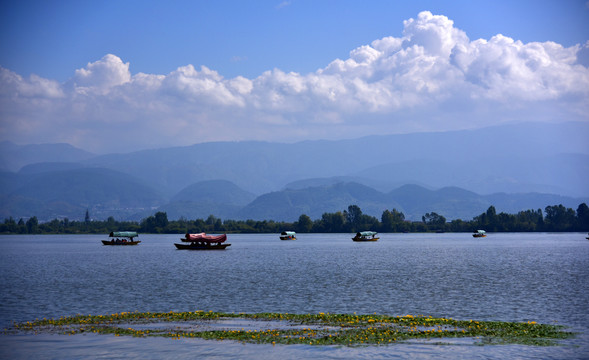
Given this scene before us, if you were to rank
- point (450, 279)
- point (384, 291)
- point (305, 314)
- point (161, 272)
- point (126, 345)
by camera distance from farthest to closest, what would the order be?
point (161, 272) → point (450, 279) → point (384, 291) → point (305, 314) → point (126, 345)

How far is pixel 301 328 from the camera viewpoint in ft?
163

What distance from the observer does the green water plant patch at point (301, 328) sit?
45125mm

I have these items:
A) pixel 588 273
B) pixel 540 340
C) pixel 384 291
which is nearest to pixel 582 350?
pixel 540 340

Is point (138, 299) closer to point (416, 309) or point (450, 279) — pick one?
point (416, 309)

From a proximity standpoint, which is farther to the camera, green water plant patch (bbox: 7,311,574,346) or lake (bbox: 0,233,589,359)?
green water plant patch (bbox: 7,311,574,346)

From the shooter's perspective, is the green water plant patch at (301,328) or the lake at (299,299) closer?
the lake at (299,299)

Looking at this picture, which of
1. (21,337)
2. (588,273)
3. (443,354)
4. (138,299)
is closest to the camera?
(443,354)

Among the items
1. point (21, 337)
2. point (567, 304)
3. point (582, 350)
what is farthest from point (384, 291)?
point (21, 337)

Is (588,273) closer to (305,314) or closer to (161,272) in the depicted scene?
(305,314)

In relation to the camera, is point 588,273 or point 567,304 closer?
point 567,304

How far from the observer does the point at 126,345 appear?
1700 inches

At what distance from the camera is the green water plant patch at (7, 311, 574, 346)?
45.1 meters

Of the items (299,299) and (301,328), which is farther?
(299,299)

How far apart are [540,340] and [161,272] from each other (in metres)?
85.1
